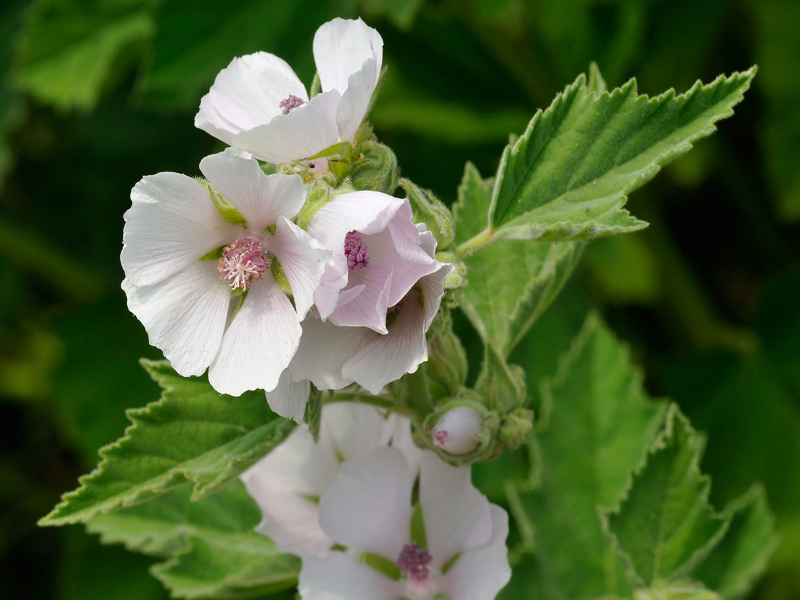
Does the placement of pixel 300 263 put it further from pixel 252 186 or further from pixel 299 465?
pixel 299 465

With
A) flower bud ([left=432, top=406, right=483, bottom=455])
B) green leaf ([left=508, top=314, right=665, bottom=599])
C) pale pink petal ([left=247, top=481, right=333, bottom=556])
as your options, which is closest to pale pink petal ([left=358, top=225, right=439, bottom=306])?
flower bud ([left=432, top=406, right=483, bottom=455])

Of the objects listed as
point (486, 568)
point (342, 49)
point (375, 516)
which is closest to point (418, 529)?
point (375, 516)

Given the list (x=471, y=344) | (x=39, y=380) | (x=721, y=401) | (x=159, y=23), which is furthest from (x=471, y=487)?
(x=39, y=380)

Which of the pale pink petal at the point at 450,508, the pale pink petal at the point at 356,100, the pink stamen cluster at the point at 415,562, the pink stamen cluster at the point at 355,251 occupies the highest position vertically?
the pale pink petal at the point at 356,100

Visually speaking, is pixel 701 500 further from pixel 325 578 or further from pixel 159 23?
pixel 159 23

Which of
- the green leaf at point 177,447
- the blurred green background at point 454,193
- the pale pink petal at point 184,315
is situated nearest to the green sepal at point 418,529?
the green leaf at point 177,447

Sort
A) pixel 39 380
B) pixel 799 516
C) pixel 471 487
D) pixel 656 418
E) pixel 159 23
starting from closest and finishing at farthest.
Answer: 1. pixel 471 487
2. pixel 656 418
3. pixel 159 23
4. pixel 799 516
5. pixel 39 380

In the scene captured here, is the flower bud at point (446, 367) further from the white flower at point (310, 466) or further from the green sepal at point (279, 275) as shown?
the green sepal at point (279, 275)
